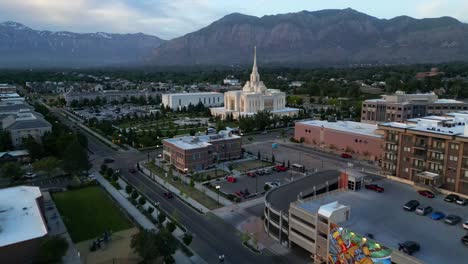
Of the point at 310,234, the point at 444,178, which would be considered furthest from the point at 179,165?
the point at 444,178

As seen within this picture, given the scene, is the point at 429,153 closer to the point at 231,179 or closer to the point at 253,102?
the point at 231,179

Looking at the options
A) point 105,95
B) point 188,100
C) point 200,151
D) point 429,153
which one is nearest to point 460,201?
point 429,153

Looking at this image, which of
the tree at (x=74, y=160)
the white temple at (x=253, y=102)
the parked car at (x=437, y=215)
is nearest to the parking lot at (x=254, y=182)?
the tree at (x=74, y=160)

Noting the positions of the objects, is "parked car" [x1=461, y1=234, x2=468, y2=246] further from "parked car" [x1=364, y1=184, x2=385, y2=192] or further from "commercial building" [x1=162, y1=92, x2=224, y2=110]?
"commercial building" [x1=162, y1=92, x2=224, y2=110]

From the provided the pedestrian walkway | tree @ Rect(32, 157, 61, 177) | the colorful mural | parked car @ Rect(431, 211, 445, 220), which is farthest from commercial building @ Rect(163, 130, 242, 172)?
parked car @ Rect(431, 211, 445, 220)

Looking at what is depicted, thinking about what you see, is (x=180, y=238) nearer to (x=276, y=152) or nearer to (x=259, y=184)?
(x=259, y=184)

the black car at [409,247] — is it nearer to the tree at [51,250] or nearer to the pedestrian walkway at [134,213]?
the pedestrian walkway at [134,213]
